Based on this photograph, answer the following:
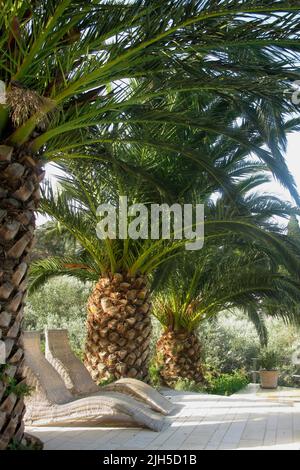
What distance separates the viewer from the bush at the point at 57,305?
2372 centimetres

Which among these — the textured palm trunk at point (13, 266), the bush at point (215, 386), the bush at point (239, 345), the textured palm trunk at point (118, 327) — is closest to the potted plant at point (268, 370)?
the bush at point (215, 386)

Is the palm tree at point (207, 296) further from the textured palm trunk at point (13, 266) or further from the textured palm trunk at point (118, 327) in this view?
the textured palm trunk at point (13, 266)

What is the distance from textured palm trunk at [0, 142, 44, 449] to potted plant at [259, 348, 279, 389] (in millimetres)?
12653

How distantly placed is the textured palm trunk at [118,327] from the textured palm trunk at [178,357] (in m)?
3.80

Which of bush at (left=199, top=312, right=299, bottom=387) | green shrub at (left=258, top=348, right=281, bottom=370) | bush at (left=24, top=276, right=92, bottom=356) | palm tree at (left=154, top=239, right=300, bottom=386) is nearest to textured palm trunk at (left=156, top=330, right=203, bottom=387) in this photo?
palm tree at (left=154, top=239, right=300, bottom=386)

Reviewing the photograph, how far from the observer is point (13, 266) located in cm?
542

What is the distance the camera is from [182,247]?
35.3 feet

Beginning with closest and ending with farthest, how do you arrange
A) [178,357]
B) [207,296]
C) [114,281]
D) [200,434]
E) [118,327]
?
[200,434] < [118,327] < [114,281] < [207,296] < [178,357]

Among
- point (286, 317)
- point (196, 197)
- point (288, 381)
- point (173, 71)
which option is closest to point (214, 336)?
point (288, 381)

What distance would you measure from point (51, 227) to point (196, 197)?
6452mm

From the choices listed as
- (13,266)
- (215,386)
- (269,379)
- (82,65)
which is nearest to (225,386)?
(215,386)

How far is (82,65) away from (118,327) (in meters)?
6.17

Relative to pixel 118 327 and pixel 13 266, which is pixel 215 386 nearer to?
pixel 118 327

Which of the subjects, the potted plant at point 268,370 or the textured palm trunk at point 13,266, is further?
the potted plant at point 268,370
